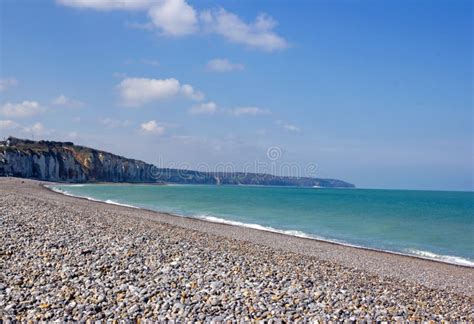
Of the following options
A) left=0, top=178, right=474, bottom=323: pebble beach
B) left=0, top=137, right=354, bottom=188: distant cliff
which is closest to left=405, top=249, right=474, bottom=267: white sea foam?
left=0, top=178, right=474, bottom=323: pebble beach

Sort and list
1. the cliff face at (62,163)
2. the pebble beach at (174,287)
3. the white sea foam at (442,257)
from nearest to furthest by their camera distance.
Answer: the pebble beach at (174,287)
the white sea foam at (442,257)
the cliff face at (62,163)

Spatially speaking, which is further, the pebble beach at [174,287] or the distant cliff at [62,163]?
the distant cliff at [62,163]

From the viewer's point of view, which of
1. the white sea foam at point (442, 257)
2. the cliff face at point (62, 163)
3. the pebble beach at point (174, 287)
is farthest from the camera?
the cliff face at point (62, 163)

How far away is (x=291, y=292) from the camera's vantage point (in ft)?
28.6

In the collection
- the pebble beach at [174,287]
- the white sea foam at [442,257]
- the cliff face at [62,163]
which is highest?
the cliff face at [62,163]

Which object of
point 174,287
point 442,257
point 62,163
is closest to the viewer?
point 174,287

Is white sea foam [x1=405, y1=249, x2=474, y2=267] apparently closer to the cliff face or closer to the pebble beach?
the pebble beach

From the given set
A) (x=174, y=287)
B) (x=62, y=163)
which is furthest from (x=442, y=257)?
(x=62, y=163)

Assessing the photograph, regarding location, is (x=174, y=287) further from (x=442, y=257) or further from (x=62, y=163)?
(x=62, y=163)

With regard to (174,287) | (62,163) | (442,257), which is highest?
(62,163)

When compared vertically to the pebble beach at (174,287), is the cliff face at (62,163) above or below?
above

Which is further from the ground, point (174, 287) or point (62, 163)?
point (62, 163)

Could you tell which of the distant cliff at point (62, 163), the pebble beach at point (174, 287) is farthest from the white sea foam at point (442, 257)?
the distant cliff at point (62, 163)

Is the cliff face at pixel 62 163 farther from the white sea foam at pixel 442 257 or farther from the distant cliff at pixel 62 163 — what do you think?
the white sea foam at pixel 442 257
